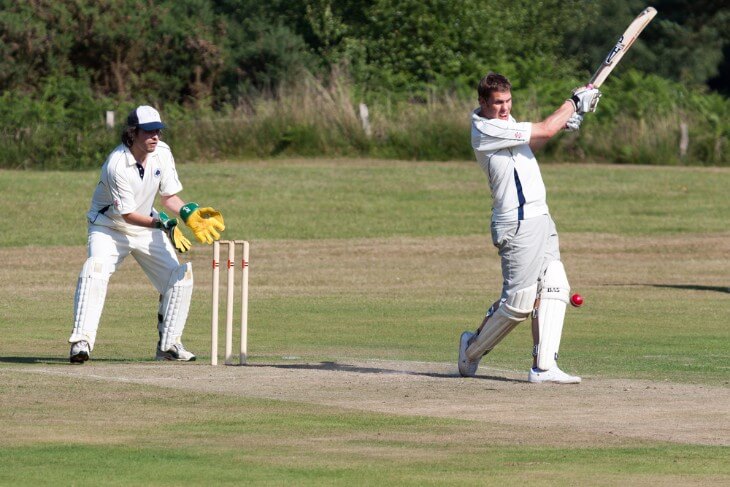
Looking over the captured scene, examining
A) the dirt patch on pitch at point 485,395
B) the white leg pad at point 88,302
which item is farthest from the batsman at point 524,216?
the white leg pad at point 88,302

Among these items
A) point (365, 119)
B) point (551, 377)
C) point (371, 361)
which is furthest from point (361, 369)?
point (365, 119)

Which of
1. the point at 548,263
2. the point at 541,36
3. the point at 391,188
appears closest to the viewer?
the point at 548,263

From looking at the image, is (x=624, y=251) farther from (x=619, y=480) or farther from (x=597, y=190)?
(x=619, y=480)

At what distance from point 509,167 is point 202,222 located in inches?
91.5

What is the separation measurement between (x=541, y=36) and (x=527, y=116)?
18136 mm

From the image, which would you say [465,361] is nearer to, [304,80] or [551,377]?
[551,377]

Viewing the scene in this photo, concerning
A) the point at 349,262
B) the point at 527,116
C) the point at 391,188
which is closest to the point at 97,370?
the point at 349,262

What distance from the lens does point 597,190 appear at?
31531 mm

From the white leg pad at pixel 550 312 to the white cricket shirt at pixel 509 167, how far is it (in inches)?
15.3

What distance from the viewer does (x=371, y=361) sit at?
11.6m

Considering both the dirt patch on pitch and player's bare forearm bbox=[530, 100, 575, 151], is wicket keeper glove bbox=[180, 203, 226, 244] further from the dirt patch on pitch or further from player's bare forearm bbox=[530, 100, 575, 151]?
player's bare forearm bbox=[530, 100, 575, 151]

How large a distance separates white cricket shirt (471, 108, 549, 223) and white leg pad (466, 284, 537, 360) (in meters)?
0.45

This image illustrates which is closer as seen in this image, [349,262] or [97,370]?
[97,370]

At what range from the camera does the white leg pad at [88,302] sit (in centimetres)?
1100
